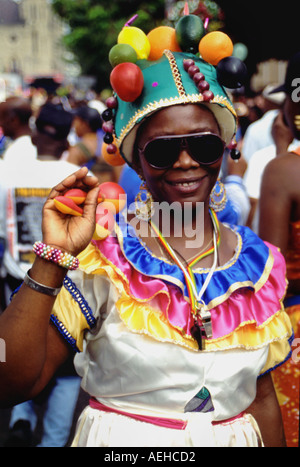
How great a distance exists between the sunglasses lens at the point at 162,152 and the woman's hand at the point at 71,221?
262mm

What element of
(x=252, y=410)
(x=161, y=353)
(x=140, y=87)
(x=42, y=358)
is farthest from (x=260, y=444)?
(x=140, y=87)

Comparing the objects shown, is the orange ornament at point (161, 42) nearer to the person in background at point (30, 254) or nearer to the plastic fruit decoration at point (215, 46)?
the plastic fruit decoration at point (215, 46)

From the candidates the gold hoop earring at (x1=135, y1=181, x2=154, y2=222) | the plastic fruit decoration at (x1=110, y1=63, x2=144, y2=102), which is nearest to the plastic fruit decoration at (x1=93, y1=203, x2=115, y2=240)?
the gold hoop earring at (x1=135, y1=181, x2=154, y2=222)

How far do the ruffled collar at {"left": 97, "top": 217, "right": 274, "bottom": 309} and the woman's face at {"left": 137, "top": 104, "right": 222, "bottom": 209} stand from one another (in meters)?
0.21

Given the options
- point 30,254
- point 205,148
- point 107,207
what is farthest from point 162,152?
point 30,254

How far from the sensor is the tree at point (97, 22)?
111ft

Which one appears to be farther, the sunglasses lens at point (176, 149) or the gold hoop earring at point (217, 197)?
the gold hoop earring at point (217, 197)

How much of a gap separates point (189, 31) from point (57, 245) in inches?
36.4

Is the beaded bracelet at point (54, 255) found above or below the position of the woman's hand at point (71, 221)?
below

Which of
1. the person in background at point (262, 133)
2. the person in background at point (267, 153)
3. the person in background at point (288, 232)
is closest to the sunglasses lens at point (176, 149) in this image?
the person in background at point (288, 232)

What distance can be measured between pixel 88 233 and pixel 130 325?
1.13 ft

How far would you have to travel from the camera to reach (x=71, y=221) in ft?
4.74

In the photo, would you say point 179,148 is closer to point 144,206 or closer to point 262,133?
point 144,206

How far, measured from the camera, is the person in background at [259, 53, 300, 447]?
2.28 metres
